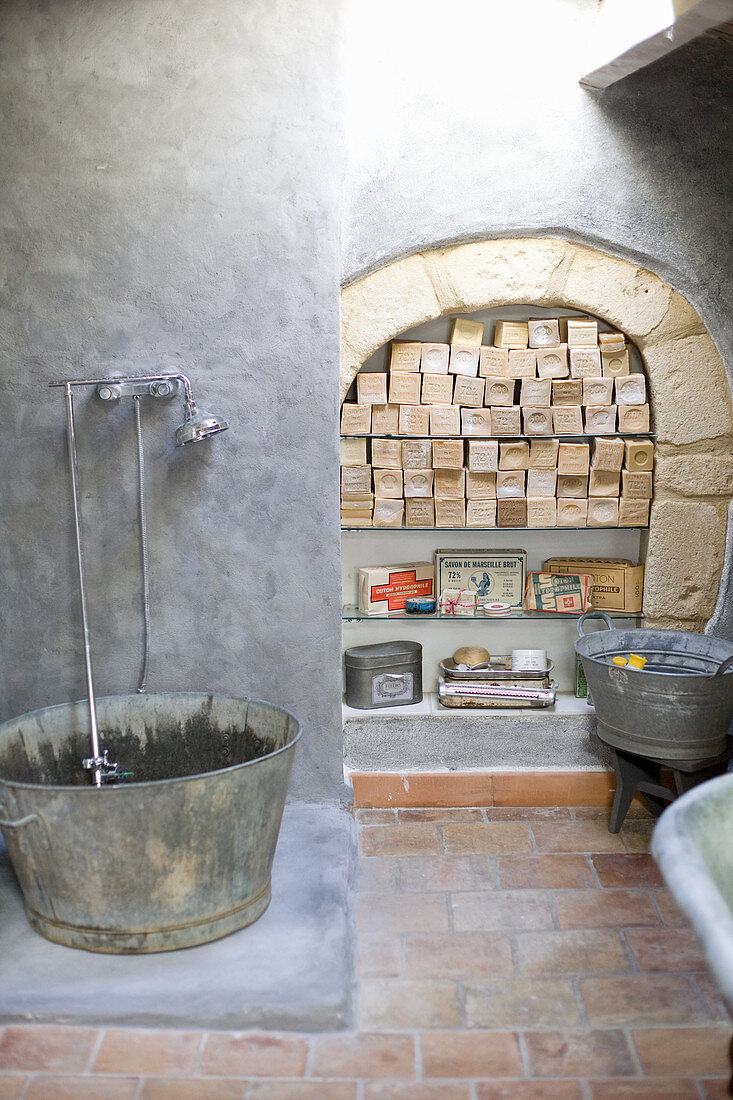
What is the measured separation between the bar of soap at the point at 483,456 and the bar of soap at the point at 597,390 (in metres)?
0.41

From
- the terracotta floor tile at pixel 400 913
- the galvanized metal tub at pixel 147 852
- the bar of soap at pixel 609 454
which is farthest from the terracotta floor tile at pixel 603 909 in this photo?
the bar of soap at pixel 609 454

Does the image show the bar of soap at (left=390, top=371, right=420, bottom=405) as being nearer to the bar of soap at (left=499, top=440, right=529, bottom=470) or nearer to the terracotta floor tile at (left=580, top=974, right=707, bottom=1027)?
the bar of soap at (left=499, top=440, right=529, bottom=470)

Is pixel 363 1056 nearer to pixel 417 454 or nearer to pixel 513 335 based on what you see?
pixel 417 454

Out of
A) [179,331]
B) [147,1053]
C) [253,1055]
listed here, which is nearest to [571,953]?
[253,1055]

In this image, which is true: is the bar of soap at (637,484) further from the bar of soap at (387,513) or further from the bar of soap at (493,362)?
the bar of soap at (387,513)

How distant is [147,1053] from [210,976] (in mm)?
243

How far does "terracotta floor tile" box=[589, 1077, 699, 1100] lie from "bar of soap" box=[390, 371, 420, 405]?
240 centimetres

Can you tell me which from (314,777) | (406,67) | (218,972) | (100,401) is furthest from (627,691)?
(406,67)

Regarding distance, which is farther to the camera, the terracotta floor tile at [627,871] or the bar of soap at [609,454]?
the bar of soap at [609,454]

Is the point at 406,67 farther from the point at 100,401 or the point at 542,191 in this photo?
the point at 100,401

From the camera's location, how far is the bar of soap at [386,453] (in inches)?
142

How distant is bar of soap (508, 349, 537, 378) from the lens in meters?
3.59

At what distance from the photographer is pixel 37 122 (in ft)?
10.1

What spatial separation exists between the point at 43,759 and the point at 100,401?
1.25 m
